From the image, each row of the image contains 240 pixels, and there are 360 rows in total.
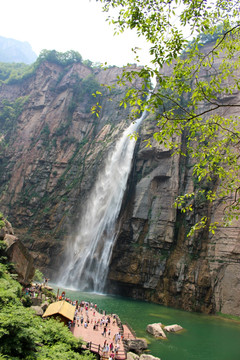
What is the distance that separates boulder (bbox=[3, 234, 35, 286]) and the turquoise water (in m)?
7.97

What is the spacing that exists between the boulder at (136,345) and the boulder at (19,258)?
694 cm

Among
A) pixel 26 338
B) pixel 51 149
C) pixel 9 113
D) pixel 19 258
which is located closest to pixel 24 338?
pixel 26 338

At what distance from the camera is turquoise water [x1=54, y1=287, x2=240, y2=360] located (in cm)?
1369

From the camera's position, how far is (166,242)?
88.5 feet

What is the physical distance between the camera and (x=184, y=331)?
16.9m

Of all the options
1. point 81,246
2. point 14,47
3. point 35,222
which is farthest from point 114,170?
point 14,47

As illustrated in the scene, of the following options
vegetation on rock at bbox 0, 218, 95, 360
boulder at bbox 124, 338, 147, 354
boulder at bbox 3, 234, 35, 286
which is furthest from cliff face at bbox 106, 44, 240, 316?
vegetation on rock at bbox 0, 218, 95, 360

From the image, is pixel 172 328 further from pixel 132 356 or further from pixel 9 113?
pixel 9 113

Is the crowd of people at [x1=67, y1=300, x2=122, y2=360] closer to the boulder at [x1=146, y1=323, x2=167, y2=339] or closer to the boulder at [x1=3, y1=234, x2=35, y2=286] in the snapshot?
the boulder at [x1=146, y1=323, x2=167, y2=339]

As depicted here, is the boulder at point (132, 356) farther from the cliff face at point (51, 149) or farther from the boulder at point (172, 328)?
the cliff face at point (51, 149)

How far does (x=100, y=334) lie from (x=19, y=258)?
6460mm

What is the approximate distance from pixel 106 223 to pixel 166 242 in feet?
25.0

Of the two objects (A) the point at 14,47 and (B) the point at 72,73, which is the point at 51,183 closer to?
(B) the point at 72,73

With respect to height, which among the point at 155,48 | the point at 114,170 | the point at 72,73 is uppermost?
the point at 72,73
